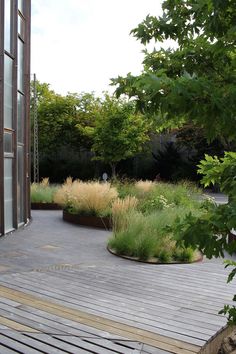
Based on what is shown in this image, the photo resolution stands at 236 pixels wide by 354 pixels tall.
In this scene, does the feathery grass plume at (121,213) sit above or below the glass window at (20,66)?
below

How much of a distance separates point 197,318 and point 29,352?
1.68 meters

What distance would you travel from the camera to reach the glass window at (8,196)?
33.6 ft

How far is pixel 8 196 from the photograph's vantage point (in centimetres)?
1049

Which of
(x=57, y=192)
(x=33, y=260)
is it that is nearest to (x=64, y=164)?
(x=57, y=192)

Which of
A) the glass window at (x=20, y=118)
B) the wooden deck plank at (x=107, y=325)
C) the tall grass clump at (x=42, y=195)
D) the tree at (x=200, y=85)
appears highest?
the glass window at (x=20, y=118)

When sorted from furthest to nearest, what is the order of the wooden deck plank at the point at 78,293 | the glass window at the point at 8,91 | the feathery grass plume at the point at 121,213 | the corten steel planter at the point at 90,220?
the corten steel planter at the point at 90,220 < the glass window at the point at 8,91 < the feathery grass plume at the point at 121,213 < the wooden deck plank at the point at 78,293

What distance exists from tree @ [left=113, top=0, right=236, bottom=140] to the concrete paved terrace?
87.6 inches

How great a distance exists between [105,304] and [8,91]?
→ 22.5 feet

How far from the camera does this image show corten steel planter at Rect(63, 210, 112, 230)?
1189 centimetres

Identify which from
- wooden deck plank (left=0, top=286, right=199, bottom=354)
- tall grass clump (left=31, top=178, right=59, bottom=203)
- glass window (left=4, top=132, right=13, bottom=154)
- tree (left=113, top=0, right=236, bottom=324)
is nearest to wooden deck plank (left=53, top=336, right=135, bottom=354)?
wooden deck plank (left=0, top=286, right=199, bottom=354)

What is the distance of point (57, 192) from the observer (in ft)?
55.2

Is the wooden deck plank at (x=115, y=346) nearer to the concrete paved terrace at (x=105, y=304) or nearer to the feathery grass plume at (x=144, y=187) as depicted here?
the concrete paved terrace at (x=105, y=304)

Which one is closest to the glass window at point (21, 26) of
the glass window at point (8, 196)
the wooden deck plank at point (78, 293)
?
the glass window at point (8, 196)

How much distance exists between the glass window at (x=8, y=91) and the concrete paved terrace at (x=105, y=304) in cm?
345
